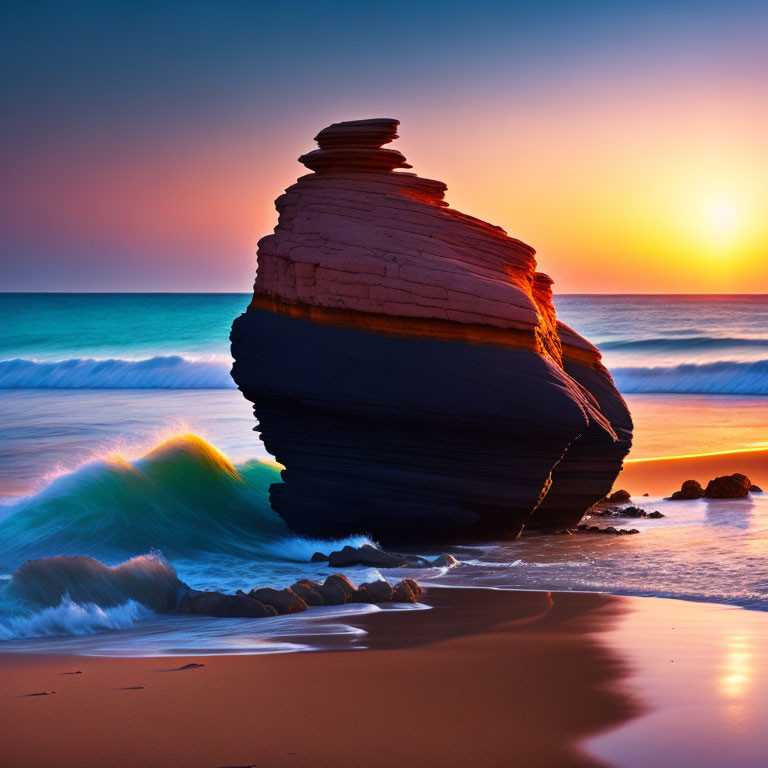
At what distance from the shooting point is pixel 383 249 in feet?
35.3

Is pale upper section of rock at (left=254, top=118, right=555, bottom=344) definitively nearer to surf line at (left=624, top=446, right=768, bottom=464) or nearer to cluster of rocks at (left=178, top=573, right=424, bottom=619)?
cluster of rocks at (left=178, top=573, right=424, bottom=619)

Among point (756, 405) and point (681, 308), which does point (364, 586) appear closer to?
point (756, 405)

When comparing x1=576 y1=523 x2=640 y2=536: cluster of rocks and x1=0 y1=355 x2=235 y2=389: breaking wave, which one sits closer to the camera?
x1=576 y1=523 x2=640 y2=536: cluster of rocks

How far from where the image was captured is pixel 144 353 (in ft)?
192

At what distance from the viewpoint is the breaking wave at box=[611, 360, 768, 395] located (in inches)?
1625

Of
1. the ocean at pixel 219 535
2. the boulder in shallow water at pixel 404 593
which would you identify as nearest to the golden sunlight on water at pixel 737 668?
the ocean at pixel 219 535

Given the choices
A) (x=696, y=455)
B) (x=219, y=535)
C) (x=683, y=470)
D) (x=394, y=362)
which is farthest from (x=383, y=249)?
(x=696, y=455)

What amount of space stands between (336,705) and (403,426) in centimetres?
577

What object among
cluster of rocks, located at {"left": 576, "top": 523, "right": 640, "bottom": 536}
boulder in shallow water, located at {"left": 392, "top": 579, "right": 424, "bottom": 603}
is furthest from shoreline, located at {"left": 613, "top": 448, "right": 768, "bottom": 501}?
boulder in shallow water, located at {"left": 392, "top": 579, "right": 424, "bottom": 603}

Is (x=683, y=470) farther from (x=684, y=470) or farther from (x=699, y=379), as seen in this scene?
(x=699, y=379)

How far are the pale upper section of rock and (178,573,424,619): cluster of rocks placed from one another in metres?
3.30

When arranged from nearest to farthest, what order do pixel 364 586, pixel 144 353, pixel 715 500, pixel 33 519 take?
1. pixel 364 586
2. pixel 33 519
3. pixel 715 500
4. pixel 144 353

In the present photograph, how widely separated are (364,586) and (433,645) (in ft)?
5.96

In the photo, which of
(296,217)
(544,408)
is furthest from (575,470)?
(296,217)
